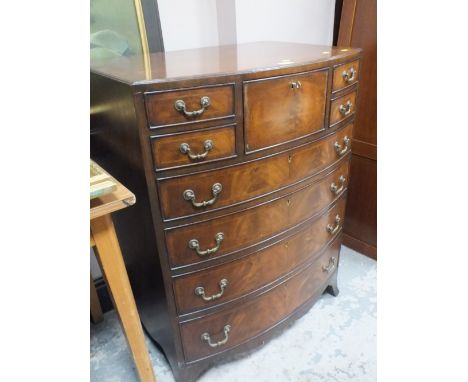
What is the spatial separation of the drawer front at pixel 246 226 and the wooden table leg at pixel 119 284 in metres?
0.14

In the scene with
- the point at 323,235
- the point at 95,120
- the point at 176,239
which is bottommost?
the point at 323,235

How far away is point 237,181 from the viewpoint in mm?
1027

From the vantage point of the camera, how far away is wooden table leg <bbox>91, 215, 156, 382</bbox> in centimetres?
90

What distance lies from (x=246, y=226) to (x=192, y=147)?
0.34 m

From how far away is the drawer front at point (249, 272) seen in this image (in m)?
1.11

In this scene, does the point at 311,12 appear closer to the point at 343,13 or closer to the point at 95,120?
the point at 343,13

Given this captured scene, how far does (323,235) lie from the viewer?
1427 millimetres

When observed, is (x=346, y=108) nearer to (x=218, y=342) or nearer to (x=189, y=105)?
(x=189, y=105)

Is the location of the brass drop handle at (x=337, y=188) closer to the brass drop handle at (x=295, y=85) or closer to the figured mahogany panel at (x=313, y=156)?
the figured mahogany panel at (x=313, y=156)

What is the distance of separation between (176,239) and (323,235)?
67 cm

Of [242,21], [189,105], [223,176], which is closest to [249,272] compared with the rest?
[223,176]

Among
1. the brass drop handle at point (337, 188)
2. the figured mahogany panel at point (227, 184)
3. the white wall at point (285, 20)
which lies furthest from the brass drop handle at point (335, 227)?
the white wall at point (285, 20)
